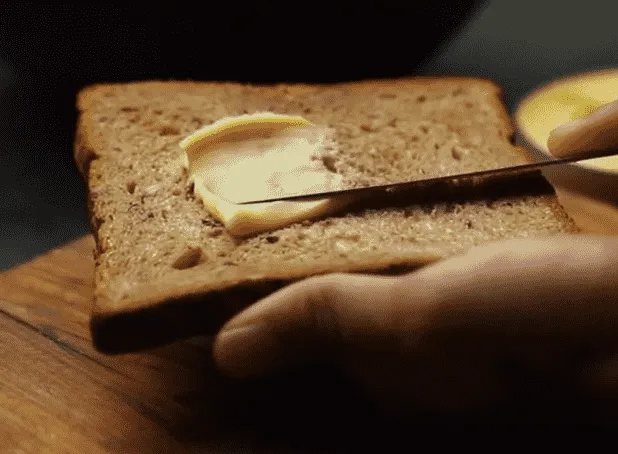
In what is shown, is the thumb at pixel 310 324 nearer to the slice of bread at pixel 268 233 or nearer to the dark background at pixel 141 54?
the slice of bread at pixel 268 233

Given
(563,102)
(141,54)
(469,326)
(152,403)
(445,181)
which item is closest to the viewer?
(469,326)

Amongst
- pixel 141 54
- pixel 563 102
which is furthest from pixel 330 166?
pixel 563 102

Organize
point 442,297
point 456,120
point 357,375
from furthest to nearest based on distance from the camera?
point 456,120 < point 357,375 < point 442,297

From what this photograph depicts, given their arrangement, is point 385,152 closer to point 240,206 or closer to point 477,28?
point 240,206

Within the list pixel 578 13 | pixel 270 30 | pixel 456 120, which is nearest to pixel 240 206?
pixel 456 120

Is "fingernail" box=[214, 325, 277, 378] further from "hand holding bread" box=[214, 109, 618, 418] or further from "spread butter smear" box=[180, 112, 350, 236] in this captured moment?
"spread butter smear" box=[180, 112, 350, 236]

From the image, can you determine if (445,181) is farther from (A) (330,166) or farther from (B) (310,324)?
(B) (310,324)

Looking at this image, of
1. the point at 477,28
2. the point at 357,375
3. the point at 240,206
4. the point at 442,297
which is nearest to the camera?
the point at 442,297
